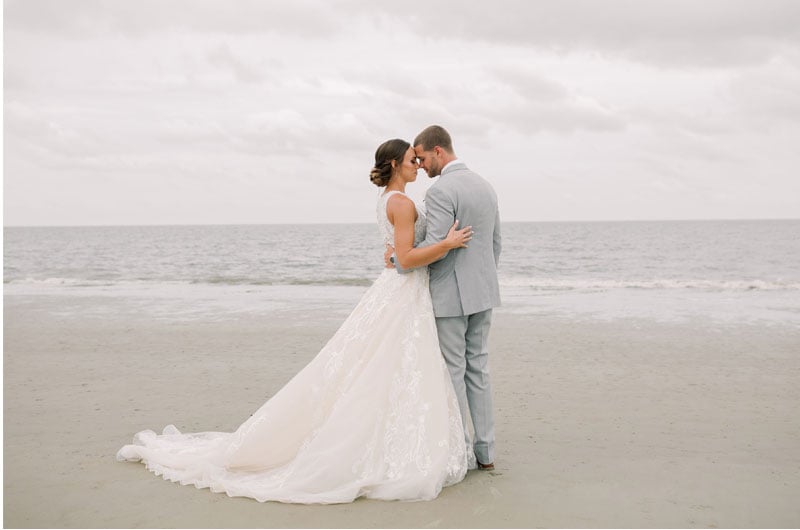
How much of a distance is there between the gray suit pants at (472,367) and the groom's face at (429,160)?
3.00ft

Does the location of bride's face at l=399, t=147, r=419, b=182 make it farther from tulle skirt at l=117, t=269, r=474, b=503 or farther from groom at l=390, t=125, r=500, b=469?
tulle skirt at l=117, t=269, r=474, b=503

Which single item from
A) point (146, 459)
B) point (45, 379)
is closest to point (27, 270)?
point (45, 379)

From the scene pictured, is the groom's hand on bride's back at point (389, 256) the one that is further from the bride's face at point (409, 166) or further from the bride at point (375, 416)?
the bride's face at point (409, 166)

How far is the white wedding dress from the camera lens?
4062 mm

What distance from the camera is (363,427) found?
4160mm

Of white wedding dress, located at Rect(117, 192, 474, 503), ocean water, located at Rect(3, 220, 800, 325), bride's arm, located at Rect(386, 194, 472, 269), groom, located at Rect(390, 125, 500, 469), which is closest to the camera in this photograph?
white wedding dress, located at Rect(117, 192, 474, 503)

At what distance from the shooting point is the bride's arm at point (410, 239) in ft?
13.8

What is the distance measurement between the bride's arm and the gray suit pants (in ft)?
1.49

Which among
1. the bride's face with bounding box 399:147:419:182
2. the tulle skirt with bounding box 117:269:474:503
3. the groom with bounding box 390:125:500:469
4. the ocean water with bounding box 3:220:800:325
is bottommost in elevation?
the ocean water with bounding box 3:220:800:325

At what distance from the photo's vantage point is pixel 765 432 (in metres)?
5.54

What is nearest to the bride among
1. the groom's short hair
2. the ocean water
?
the groom's short hair

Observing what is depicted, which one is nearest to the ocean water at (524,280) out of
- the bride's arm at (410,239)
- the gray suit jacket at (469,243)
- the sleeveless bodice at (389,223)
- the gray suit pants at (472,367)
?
the gray suit pants at (472,367)

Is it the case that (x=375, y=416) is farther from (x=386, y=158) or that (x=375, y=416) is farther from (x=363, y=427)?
(x=386, y=158)

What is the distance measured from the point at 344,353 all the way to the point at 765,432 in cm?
346
